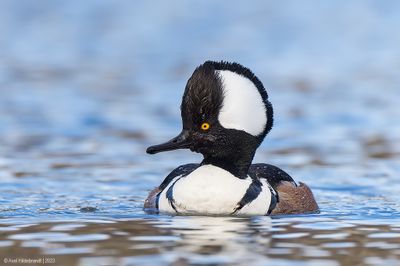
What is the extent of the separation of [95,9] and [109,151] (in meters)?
14.1

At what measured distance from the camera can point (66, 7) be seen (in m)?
29.6

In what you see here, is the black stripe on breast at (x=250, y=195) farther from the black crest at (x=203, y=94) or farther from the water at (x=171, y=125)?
the black crest at (x=203, y=94)

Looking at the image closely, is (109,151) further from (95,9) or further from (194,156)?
(95,9)

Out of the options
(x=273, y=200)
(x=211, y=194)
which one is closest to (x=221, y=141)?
(x=211, y=194)

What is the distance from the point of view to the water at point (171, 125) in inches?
380

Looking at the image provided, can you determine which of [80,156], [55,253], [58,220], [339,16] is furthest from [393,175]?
[339,16]

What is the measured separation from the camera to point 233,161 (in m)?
11.2

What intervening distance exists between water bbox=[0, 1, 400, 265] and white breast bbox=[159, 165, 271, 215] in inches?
6.8

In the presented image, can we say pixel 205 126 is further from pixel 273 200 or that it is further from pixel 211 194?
pixel 273 200

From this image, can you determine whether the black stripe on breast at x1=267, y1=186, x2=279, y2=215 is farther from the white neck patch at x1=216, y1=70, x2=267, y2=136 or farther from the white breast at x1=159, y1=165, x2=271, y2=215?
the white neck patch at x1=216, y1=70, x2=267, y2=136

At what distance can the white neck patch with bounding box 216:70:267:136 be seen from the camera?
424 inches

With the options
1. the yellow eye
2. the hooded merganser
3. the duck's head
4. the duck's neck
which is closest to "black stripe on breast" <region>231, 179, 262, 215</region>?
the hooded merganser

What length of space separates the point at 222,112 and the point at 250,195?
80 centimetres

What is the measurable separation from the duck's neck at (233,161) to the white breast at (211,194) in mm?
55
